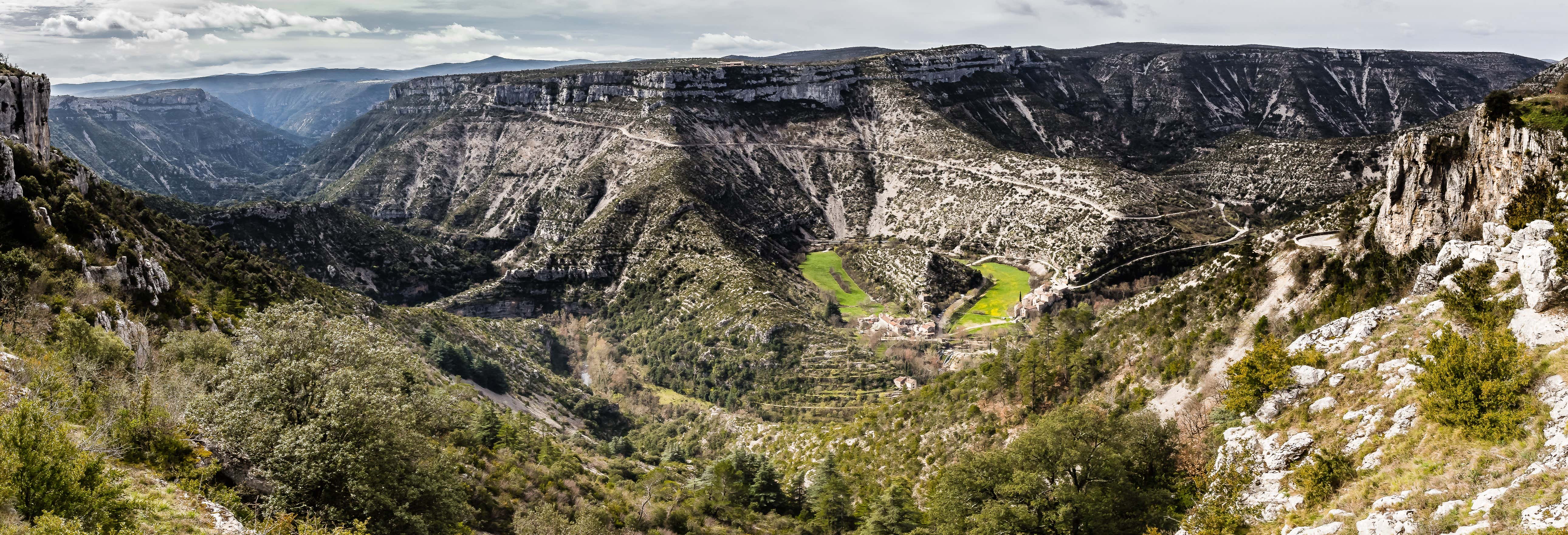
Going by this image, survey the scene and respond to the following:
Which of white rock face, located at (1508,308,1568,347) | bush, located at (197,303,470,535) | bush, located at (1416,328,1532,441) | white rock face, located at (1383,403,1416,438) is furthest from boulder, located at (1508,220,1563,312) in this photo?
bush, located at (197,303,470,535)

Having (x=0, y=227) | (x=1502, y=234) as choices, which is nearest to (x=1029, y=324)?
(x=1502, y=234)

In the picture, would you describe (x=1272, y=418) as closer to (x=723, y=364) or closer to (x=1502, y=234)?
(x=1502, y=234)

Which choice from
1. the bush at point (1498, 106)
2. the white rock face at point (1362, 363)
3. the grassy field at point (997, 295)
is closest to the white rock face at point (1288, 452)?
the white rock face at point (1362, 363)

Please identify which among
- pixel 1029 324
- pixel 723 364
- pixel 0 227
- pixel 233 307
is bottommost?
pixel 723 364

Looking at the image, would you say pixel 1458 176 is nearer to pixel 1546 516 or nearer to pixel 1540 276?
pixel 1540 276

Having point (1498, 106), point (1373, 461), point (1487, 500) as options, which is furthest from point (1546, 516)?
point (1498, 106)

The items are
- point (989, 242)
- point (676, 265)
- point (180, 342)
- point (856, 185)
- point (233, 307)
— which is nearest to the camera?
point (180, 342)

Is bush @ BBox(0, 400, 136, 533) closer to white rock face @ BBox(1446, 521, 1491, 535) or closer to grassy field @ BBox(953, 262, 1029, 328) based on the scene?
white rock face @ BBox(1446, 521, 1491, 535)

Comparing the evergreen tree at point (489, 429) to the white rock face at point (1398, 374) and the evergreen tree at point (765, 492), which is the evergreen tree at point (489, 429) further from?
the white rock face at point (1398, 374)
